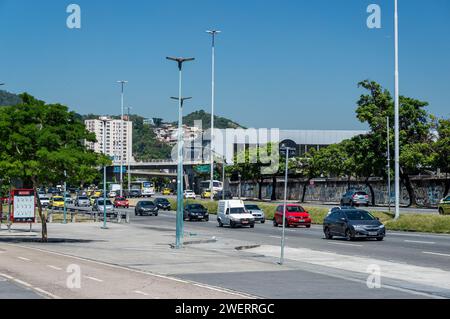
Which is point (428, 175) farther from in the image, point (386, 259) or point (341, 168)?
point (386, 259)

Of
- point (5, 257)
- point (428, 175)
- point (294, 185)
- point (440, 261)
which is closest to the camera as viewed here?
point (440, 261)

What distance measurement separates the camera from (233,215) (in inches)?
2032

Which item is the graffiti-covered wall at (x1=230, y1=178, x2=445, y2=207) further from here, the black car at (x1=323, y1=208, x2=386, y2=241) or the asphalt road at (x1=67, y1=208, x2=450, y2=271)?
the black car at (x1=323, y1=208, x2=386, y2=241)

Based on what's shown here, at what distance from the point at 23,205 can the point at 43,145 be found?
8.65 m

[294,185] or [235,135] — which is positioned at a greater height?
[235,135]

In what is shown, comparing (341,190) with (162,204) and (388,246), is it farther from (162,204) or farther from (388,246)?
(388,246)

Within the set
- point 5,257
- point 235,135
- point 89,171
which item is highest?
point 235,135

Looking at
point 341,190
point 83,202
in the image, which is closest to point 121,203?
point 83,202

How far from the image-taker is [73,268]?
21.9 m

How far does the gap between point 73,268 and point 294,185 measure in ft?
250

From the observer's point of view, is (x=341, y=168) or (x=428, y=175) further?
(x=341, y=168)

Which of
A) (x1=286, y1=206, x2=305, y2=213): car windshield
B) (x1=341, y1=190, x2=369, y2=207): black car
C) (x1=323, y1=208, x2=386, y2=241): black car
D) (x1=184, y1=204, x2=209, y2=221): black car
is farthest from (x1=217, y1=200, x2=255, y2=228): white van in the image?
(x1=341, y1=190, x2=369, y2=207): black car

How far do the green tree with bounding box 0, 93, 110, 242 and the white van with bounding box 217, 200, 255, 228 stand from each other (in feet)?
54.0
